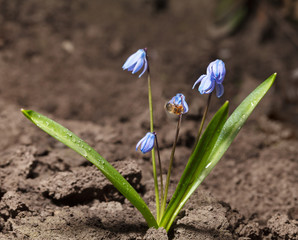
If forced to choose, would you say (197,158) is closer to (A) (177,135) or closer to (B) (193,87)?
(A) (177,135)

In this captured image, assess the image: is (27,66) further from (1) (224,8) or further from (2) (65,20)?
(1) (224,8)

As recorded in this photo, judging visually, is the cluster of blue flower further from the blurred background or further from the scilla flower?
the blurred background

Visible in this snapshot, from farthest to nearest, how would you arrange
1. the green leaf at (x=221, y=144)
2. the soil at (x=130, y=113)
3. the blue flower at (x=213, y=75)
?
1. the soil at (x=130, y=113)
2. the green leaf at (x=221, y=144)
3. the blue flower at (x=213, y=75)

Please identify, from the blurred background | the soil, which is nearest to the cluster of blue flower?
the soil

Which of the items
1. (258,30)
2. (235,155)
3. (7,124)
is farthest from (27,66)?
(258,30)

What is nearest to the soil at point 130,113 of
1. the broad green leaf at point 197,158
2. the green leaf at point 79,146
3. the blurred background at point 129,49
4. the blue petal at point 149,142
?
the blurred background at point 129,49

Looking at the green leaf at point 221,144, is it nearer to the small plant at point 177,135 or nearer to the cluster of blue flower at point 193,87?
the small plant at point 177,135
